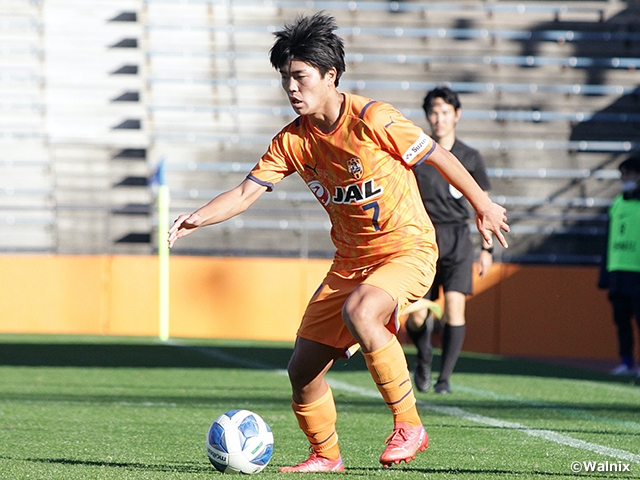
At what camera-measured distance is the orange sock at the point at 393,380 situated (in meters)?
3.89

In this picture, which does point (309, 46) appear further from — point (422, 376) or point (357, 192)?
point (422, 376)

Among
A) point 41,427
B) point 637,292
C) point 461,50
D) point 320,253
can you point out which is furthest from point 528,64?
point 41,427

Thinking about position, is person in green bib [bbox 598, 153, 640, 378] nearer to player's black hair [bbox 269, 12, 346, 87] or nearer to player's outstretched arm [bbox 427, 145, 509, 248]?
player's outstretched arm [bbox 427, 145, 509, 248]

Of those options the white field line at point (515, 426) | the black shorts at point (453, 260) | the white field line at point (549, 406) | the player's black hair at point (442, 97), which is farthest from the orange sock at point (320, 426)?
the player's black hair at point (442, 97)

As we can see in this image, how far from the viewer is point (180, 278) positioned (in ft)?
45.8

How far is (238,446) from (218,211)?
954mm

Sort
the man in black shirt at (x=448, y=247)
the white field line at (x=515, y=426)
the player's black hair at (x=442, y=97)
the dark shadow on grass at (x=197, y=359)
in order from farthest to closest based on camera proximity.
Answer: the dark shadow on grass at (x=197, y=359), the man in black shirt at (x=448, y=247), the player's black hair at (x=442, y=97), the white field line at (x=515, y=426)

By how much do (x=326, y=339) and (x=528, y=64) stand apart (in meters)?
14.0

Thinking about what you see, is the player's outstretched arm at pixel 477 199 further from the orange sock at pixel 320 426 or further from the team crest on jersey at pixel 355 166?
the orange sock at pixel 320 426

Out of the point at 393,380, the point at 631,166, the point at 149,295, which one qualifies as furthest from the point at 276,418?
the point at 149,295

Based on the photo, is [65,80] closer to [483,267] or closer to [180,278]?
[180,278]

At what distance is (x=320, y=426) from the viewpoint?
416cm

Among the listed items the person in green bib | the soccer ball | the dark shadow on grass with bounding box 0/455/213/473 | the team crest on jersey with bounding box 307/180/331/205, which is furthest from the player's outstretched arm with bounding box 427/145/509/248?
the person in green bib

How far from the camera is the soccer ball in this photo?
3.91m
